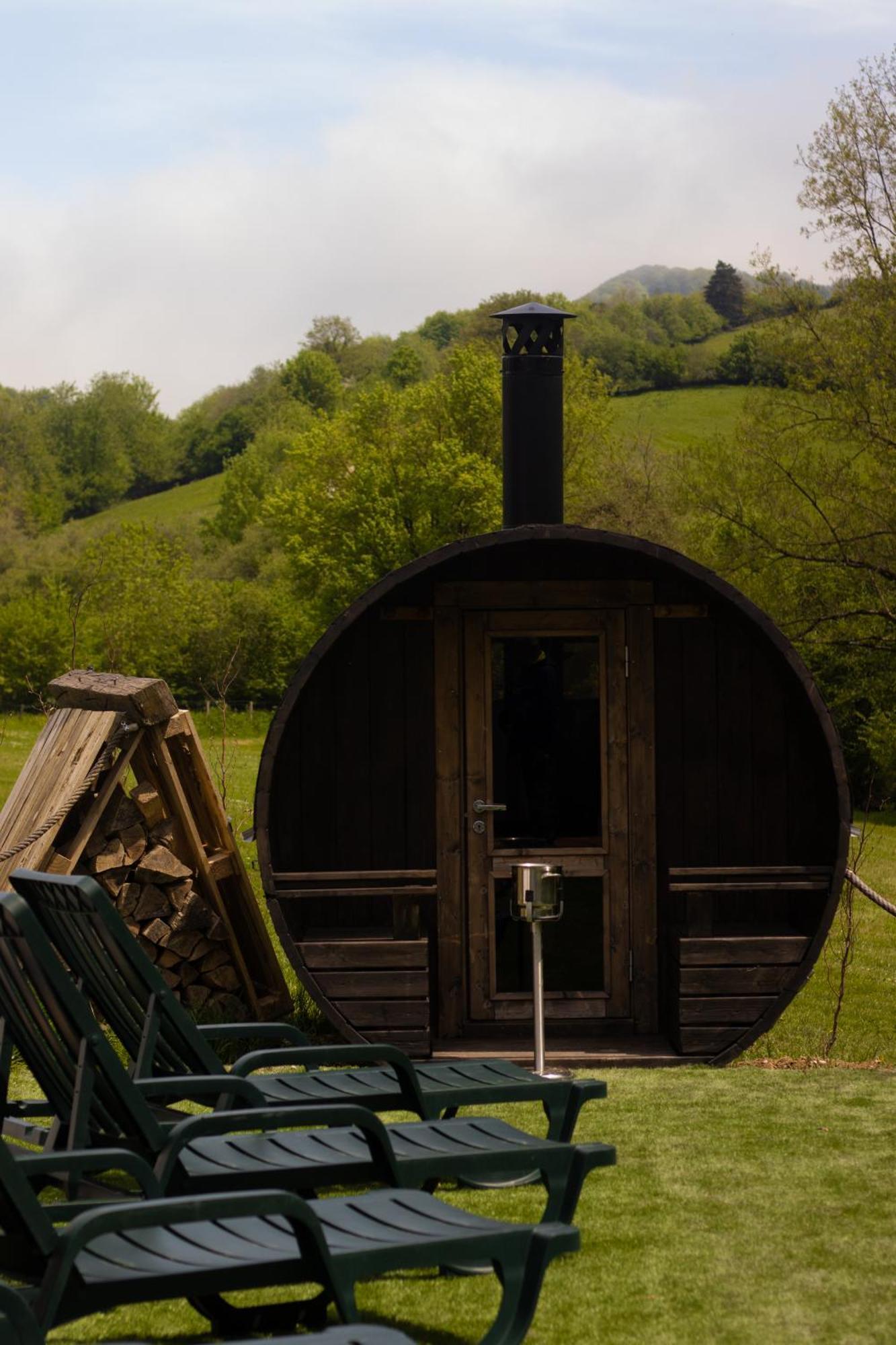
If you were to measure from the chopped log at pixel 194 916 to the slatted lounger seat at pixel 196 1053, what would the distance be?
10.8 feet

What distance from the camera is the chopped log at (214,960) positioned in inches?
332

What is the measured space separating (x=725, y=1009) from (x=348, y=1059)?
3392 mm

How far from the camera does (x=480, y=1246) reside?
131 inches

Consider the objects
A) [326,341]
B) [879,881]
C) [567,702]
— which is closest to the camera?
[567,702]

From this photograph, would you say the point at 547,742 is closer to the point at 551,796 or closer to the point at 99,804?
the point at 551,796

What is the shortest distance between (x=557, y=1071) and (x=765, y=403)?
19198mm

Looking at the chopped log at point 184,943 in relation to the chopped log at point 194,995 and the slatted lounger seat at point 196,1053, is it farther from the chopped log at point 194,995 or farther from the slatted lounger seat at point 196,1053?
the slatted lounger seat at point 196,1053

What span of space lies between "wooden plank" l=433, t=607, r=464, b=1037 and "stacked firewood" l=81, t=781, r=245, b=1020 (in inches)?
45.0

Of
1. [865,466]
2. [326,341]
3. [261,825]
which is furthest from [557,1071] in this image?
[326,341]

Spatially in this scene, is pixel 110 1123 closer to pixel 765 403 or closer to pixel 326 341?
pixel 765 403

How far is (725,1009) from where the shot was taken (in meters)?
7.66

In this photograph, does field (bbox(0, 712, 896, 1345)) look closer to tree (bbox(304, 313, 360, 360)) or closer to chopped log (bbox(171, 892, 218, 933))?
chopped log (bbox(171, 892, 218, 933))

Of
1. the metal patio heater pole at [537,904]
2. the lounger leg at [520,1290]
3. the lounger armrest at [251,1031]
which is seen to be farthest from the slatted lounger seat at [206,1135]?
the metal patio heater pole at [537,904]

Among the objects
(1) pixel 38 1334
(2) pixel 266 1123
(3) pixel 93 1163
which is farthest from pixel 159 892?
(1) pixel 38 1334
